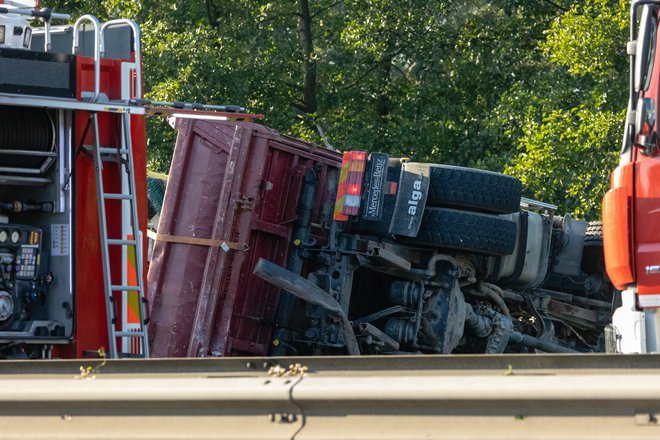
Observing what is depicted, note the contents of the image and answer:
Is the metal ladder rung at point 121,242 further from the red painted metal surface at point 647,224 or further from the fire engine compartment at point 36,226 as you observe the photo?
the red painted metal surface at point 647,224

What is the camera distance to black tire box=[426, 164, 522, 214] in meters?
8.55

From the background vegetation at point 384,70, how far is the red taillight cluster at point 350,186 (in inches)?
246

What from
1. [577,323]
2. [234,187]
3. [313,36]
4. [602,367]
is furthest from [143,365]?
[313,36]

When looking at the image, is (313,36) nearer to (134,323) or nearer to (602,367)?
(134,323)

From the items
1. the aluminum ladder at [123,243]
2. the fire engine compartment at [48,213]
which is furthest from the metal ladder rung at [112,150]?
the fire engine compartment at [48,213]

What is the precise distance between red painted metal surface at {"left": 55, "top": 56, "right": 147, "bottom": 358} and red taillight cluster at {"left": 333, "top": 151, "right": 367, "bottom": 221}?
163 centimetres

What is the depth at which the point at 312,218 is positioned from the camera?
862 cm

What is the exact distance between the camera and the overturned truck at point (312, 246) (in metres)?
8.33

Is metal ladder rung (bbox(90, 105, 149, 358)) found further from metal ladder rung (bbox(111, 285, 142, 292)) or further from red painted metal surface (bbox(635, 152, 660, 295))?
red painted metal surface (bbox(635, 152, 660, 295))

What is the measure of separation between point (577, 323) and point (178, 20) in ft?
36.3

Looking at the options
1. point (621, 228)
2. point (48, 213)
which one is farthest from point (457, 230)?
point (48, 213)

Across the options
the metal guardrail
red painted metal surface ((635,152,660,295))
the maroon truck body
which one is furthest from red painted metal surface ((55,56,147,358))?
red painted metal surface ((635,152,660,295))

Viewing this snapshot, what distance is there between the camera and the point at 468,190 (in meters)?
8.59

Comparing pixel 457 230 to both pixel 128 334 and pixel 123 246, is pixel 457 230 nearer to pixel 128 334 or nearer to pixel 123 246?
pixel 123 246
